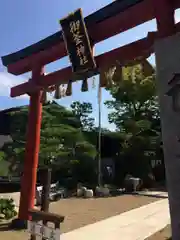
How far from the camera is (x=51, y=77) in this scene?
298 inches

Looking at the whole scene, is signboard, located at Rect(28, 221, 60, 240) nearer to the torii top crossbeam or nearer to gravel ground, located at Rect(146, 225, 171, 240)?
gravel ground, located at Rect(146, 225, 171, 240)

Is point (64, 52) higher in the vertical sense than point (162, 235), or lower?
higher

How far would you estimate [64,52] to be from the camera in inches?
289

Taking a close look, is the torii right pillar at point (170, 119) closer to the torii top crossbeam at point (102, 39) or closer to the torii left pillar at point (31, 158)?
the torii top crossbeam at point (102, 39)

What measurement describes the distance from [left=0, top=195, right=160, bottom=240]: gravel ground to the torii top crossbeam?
3689mm

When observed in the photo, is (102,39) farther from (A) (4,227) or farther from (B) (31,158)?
(A) (4,227)

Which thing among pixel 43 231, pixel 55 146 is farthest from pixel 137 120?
pixel 43 231

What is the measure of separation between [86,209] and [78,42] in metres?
6.49

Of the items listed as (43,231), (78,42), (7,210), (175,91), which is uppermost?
(78,42)

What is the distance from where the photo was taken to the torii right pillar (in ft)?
11.3

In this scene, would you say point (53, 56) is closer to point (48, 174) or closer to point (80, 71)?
point (80, 71)

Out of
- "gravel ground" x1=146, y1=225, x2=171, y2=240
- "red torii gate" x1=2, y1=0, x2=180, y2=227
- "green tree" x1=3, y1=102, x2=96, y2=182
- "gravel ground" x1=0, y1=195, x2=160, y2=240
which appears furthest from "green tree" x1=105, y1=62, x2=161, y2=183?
"gravel ground" x1=146, y1=225, x2=171, y2=240

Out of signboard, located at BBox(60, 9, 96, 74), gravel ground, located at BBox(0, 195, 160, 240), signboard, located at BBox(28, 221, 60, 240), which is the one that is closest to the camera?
signboard, located at BBox(28, 221, 60, 240)

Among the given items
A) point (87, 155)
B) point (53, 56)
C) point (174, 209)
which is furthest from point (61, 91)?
point (87, 155)
